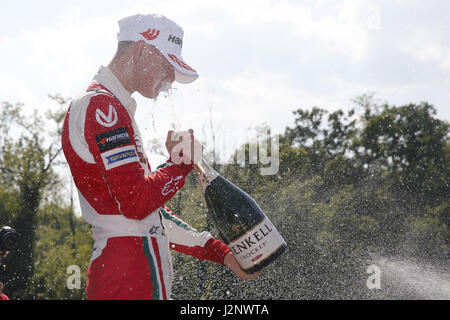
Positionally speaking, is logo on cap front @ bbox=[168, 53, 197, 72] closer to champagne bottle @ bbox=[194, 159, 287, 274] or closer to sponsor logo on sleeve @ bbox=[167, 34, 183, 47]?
sponsor logo on sleeve @ bbox=[167, 34, 183, 47]

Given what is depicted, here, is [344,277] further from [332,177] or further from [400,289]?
[332,177]

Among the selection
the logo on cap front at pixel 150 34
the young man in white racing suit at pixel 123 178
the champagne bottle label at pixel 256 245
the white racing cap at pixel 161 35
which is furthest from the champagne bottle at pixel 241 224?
the logo on cap front at pixel 150 34

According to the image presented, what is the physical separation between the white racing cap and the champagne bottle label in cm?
95

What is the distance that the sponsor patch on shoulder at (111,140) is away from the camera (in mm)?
2303

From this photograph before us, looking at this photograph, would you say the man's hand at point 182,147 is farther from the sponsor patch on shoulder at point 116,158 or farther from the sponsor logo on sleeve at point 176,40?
the sponsor logo on sleeve at point 176,40

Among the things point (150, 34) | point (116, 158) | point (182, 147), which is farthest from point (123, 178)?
point (150, 34)

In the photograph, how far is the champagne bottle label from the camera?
2863mm

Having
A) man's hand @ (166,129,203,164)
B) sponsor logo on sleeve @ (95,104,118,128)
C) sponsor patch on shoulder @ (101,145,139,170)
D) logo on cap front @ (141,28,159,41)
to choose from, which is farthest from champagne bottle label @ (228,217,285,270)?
logo on cap front @ (141,28,159,41)

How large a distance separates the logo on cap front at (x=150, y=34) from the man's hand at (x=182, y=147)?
0.52 m

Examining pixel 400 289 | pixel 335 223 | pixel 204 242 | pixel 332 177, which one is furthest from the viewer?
pixel 332 177

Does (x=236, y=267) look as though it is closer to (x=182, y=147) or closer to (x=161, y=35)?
(x=182, y=147)
